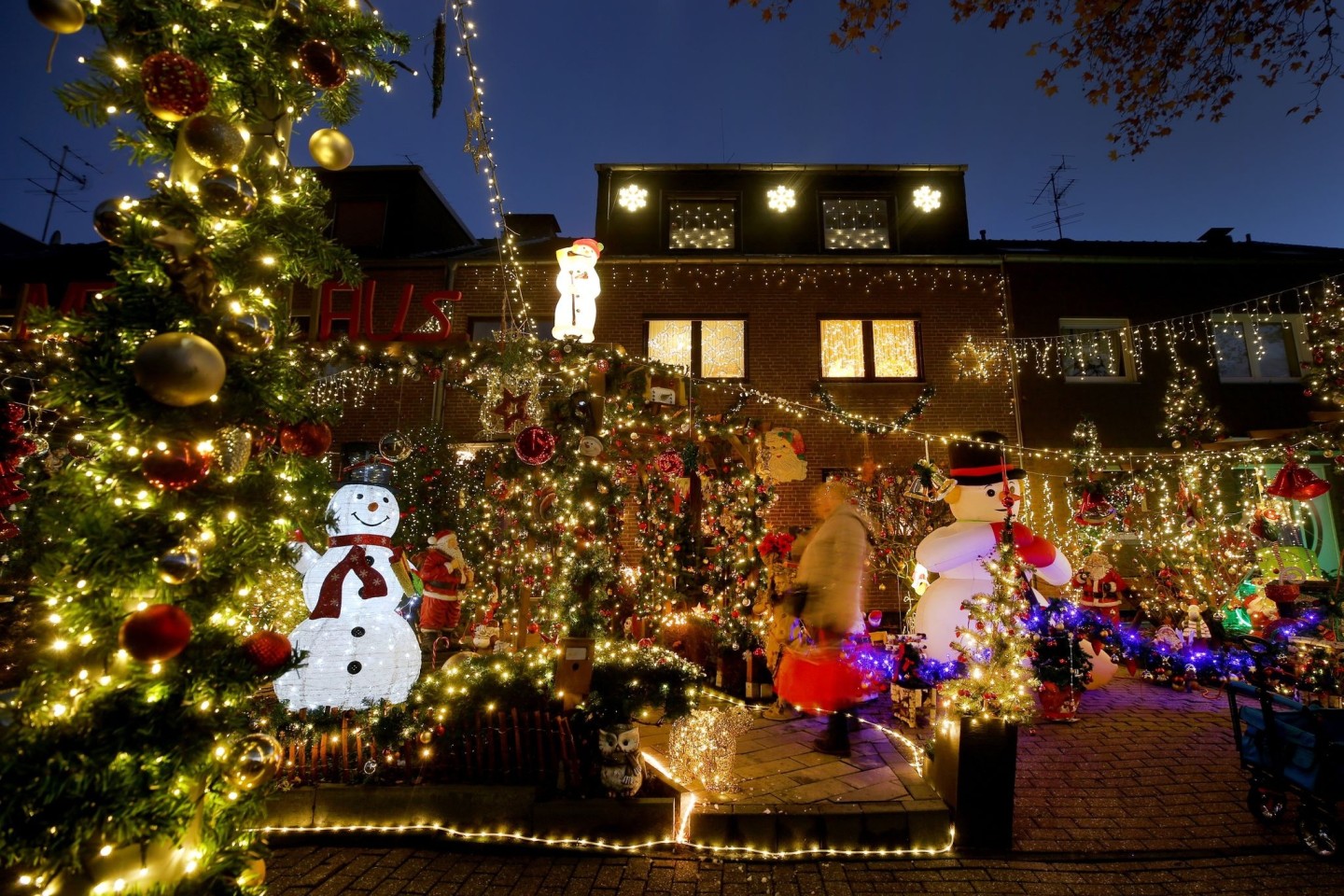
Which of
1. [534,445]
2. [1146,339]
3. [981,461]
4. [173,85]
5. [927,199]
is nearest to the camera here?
[173,85]

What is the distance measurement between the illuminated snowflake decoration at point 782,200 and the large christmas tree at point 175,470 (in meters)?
11.8

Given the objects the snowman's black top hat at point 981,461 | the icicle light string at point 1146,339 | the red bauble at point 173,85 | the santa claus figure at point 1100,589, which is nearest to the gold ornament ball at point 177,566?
the red bauble at point 173,85

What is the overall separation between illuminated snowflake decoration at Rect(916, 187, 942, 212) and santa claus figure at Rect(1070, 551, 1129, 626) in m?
7.97

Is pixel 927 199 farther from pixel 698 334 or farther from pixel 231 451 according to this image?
pixel 231 451

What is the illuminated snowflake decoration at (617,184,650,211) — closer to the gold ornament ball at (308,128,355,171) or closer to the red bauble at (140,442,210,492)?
the gold ornament ball at (308,128,355,171)

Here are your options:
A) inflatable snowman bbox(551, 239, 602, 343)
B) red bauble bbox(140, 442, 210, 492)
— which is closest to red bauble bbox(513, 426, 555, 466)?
inflatable snowman bbox(551, 239, 602, 343)

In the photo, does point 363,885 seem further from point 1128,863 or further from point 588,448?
point 1128,863

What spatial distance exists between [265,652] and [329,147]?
191 centimetres

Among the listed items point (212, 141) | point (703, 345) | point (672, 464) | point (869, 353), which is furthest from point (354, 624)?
point (869, 353)

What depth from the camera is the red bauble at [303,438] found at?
2.27 meters

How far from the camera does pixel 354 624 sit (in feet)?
16.5

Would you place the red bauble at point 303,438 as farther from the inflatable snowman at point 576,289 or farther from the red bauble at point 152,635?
the inflatable snowman at point 576,289

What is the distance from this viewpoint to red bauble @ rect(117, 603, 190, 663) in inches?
64.7

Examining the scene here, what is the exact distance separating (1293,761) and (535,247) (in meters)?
13.2
